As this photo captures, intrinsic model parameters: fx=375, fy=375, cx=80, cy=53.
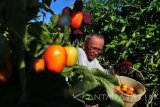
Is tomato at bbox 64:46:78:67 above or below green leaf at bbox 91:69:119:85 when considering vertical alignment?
above

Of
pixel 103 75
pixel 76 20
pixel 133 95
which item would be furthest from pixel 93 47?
pixel 103 75

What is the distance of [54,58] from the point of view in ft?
2.44

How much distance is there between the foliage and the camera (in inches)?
174

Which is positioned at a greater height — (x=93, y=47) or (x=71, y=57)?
(x=71, y=57)

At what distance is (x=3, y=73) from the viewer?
0.54m

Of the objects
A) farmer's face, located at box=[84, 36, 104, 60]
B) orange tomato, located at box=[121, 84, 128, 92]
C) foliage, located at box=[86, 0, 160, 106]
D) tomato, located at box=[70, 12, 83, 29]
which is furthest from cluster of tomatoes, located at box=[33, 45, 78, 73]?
foliage, located at box=[86, 0, 160, 106]

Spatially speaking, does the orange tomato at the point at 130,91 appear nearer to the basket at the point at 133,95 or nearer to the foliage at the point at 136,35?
the basket at the point at 133,95

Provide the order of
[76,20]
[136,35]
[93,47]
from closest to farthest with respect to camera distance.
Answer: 1. [76,20]
2. [93,47]
3. [136,35]

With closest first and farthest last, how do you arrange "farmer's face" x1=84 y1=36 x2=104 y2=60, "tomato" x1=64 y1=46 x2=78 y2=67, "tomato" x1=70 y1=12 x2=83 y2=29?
"tomato" x1=64 y1=46 x2=78 y2=67
"tomato" x1=70 y1=12 x2=83 y2=29
"farmer's face" x1=84 y1=36 x2=104 y2=60

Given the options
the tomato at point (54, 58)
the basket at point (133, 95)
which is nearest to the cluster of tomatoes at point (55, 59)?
the tomato at point (54, 58)

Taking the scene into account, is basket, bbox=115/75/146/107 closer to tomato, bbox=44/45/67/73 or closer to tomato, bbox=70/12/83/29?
tomato, bbox=70/12/83/29

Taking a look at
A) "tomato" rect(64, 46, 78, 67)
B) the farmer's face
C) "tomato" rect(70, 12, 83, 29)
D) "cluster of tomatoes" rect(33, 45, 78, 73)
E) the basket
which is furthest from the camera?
the basket

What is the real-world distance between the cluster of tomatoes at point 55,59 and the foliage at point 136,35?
10.5 feet

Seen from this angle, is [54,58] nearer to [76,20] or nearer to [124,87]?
[76,20]
